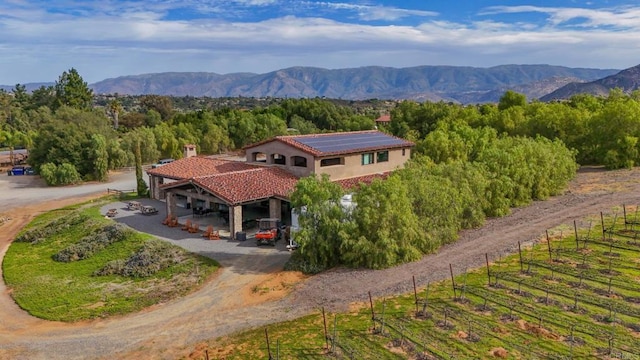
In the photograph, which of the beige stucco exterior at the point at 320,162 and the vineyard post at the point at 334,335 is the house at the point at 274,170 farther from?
the vineyard post at the point at 334,335

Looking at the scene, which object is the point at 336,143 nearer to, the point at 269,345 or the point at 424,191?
the point at 424,191

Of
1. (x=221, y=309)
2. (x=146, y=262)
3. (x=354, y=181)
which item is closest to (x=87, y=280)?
(x=146, y=262)

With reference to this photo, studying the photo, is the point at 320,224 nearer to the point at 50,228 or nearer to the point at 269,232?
the point at 269,232

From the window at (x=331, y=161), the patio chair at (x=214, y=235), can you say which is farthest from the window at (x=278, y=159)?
the patio chair at (x=214, y=235)

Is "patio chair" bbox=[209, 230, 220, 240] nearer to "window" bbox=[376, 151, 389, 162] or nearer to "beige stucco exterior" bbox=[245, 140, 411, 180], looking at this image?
"beige stucco exterior" bbox=[245, 140, 411, 180]

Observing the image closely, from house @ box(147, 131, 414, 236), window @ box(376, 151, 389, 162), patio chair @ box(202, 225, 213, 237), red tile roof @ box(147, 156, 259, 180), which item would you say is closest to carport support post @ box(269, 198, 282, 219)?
house @ box(147, 131, 414, 236)
